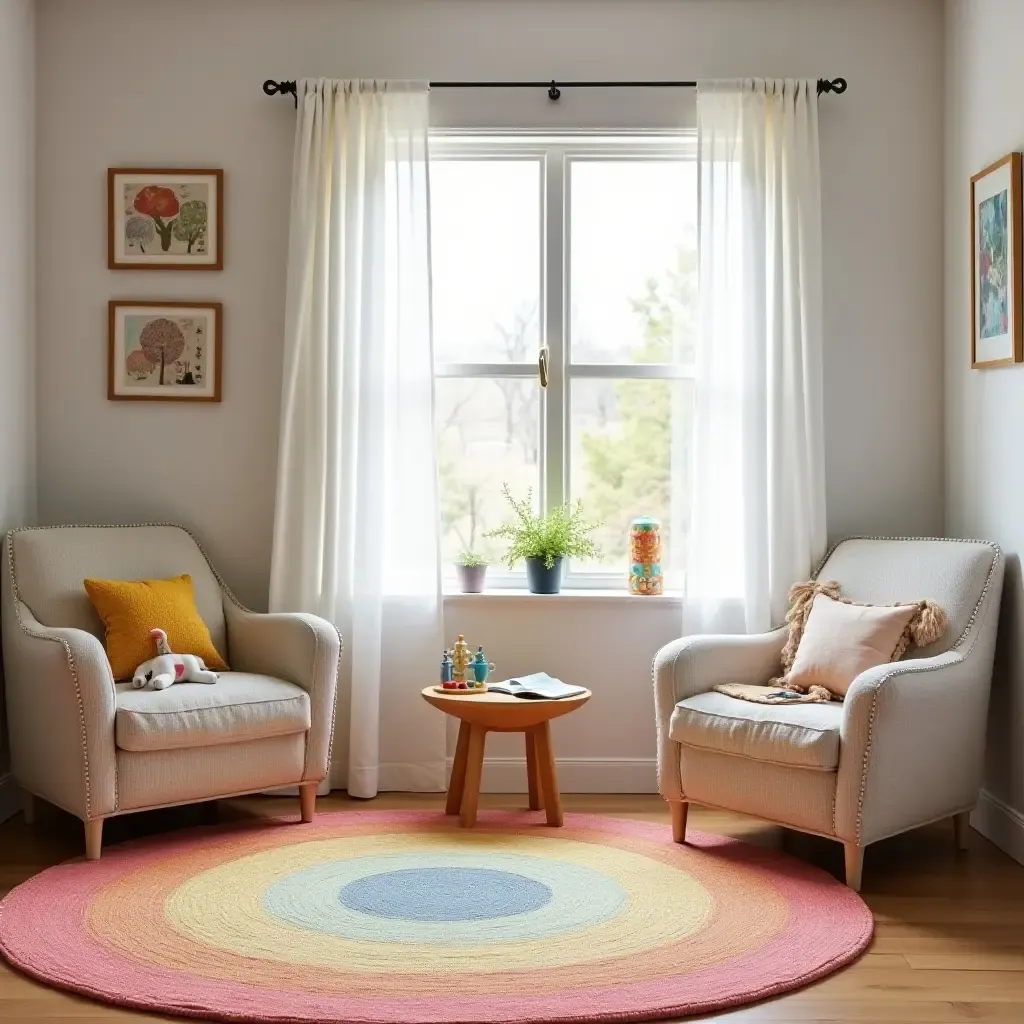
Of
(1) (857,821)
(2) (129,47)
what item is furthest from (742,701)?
(2) (129,47)

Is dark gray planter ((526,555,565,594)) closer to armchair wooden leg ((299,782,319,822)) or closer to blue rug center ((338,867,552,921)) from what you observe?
armchair wooden leg ((299,782,319,822))

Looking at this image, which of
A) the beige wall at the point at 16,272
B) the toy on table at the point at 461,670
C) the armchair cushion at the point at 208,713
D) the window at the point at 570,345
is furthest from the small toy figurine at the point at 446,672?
the beige wall at the point at 16,272

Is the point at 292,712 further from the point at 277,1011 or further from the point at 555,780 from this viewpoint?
the point at 277,1011

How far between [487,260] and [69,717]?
2.20 metres

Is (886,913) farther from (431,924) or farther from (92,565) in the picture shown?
(92,565)

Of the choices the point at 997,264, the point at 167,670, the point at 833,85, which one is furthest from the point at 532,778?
the point at 833,85

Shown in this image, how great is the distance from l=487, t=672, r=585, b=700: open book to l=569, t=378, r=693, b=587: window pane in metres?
0.74

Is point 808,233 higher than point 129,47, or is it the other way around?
point 129,47

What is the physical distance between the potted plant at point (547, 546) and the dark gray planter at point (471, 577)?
4.3 inches

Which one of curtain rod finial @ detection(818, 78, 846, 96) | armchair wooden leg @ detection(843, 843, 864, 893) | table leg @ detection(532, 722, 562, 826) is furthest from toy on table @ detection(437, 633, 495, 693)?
curtain rod finial @ detection(818, 78, 846, 96)

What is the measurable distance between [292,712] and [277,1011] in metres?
1.36

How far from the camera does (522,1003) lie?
2.57 m

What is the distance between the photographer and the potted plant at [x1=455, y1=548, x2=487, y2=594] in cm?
448

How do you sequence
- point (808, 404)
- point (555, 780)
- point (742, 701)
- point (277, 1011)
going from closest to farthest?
point (277, 1011) → point (742, 701) → point (555, 780) → point (808, 404)
